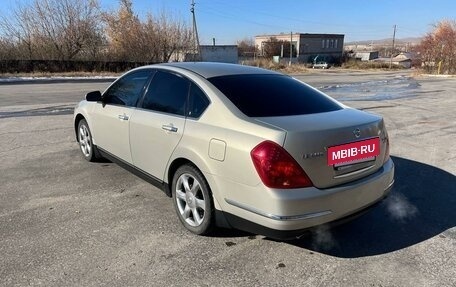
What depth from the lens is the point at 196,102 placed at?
12.0ft

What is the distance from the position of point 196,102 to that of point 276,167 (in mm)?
1160

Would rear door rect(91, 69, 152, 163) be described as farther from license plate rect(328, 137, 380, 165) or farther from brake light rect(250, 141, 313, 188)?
license plate rect(328, 137, 380, 165)

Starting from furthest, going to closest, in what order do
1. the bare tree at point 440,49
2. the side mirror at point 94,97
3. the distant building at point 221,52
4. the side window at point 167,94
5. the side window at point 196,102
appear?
the distant building at point 221,52
the bare tree at point 440,49
the side mirror at point 94,97
the side window at point 167,94
the side window at point 196,102

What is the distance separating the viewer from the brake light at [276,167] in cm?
286

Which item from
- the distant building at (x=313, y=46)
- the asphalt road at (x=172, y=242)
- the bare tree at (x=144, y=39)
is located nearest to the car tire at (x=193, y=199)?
the asphalt road at (x=172, y=242)

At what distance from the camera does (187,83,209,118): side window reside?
356 centimetres

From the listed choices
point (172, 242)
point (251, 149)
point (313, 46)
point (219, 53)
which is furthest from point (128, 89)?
point (313, 46)

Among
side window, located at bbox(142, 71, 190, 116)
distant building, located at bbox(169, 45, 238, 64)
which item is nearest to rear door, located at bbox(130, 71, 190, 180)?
side window, located at bbox(142, 71, 190, 116)

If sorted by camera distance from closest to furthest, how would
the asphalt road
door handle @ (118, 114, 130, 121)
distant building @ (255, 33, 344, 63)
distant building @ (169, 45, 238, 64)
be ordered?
1. the asphalt road
2. door handle @ (118, 114, 130, 121)
3. distant building @ (169, 45, 238, 64)
4. distant building @ (255, 33, 344, 63)

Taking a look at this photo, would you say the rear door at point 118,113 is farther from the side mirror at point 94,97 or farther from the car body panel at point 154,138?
the car body panel at point 154,138

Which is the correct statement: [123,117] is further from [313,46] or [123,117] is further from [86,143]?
[313,46]

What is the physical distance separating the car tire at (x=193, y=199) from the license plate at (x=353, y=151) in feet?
3.49

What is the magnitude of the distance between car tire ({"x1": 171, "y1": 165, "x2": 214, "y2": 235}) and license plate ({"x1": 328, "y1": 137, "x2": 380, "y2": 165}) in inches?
41.9

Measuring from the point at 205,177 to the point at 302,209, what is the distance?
88 cm
